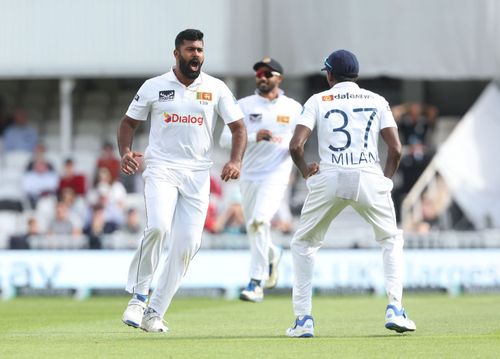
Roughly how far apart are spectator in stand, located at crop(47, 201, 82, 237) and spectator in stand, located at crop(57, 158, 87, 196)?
142 cm

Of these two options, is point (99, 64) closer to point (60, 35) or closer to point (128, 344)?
point (60, 35)

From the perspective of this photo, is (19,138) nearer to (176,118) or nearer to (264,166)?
(264,166)

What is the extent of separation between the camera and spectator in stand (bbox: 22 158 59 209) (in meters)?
21.5

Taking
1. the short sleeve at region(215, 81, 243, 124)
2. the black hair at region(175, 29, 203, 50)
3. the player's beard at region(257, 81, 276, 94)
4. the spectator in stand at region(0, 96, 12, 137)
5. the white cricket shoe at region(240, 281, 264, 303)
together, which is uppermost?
the black hair at region(175, 29, 203, 50)

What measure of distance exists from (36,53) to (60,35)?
1.79ft

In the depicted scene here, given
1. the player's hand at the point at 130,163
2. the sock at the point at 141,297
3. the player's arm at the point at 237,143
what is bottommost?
the sock at the point at 141,297

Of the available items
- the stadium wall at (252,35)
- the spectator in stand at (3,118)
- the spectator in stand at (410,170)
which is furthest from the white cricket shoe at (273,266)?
the spectator in stand at (3,118)

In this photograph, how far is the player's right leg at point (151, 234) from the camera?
9.51 metres

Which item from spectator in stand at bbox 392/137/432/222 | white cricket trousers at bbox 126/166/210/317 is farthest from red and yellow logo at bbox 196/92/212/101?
spectator in stand at bbox 392/137/432/222

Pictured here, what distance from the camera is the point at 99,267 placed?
18.5 m

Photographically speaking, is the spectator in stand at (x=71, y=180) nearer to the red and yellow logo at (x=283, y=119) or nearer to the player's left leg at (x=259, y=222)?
the player's left leg at (x=259, y=222)

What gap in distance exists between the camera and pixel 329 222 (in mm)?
9273

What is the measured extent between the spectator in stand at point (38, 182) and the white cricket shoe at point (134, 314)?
1212cm

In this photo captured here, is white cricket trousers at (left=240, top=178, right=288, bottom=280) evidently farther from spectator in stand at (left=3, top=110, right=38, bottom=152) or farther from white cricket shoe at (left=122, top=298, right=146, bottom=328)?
spectator in stand at (left=3, top=110, right=38, bottom=152)
